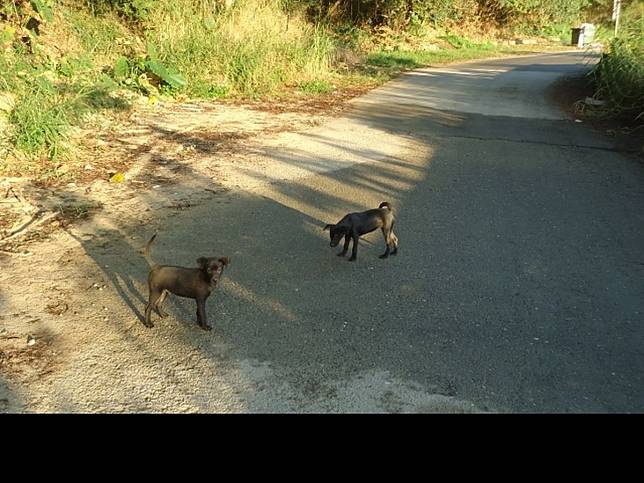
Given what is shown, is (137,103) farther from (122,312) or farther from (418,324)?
(418,324)

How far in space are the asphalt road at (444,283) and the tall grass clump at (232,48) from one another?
4.77m

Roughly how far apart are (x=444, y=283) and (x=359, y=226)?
82 cm

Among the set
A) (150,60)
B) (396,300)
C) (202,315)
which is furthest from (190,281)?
(150,60)

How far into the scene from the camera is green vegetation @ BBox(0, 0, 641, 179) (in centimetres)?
699

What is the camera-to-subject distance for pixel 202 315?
3.47 metres

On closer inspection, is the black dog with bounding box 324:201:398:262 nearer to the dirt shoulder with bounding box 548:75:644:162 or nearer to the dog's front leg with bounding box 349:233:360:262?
the dog's front leg with bounding box 349:233:360:262

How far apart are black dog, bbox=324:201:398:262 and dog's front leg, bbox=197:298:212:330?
1281 millimetres

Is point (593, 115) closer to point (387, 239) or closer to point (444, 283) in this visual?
point (387, 239)

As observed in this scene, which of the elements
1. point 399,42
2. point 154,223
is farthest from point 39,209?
point 399,42

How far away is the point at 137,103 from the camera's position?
1029cm

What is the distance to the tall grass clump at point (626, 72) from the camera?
379 inches

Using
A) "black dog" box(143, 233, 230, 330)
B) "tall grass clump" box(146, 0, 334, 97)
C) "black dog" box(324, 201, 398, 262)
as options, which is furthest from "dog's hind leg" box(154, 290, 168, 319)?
"tall grass clump" box(146, 0, 334, 97)

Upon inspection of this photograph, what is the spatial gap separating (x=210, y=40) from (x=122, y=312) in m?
9.78

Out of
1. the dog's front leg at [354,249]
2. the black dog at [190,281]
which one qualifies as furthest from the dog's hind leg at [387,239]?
the black dog at [190,281]
